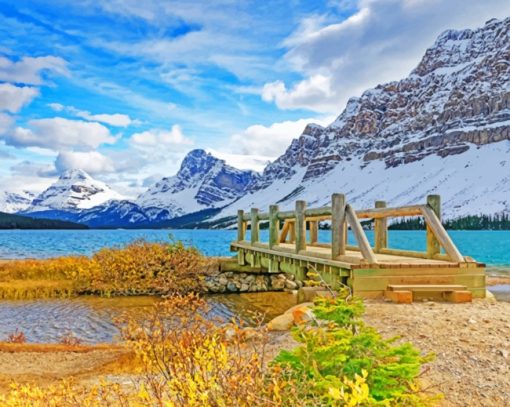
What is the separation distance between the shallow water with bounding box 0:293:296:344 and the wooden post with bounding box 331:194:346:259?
2.71 m

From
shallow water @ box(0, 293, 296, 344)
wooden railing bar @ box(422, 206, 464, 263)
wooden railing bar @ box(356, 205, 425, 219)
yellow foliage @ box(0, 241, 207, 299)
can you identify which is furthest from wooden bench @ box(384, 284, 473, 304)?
yellow foliage @ box(0, 241, 207, 299)

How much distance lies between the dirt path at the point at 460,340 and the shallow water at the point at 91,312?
525 centimetres

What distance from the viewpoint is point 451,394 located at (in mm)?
6324

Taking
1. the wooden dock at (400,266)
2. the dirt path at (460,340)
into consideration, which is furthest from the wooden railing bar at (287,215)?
the dirt path at (460,340)

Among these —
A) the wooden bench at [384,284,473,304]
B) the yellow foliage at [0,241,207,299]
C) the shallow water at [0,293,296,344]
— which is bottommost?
the shallow water at [0,293,296,344]

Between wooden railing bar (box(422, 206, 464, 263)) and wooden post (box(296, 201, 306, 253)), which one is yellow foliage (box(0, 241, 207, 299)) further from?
wooden railing bar (box(422, 206, 464, 263))

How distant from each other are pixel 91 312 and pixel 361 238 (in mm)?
12734


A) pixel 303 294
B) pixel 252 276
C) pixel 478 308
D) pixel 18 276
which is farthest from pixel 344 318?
pixel 18 276

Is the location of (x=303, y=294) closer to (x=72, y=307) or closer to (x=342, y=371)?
(x=342, y=371)

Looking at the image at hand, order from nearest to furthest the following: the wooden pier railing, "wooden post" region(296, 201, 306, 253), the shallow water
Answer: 1. the wooden pier railing
2. the shallow water
3. "wooden post" region(296, 201, 306, 253)

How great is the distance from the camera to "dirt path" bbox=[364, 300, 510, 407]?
251 inches

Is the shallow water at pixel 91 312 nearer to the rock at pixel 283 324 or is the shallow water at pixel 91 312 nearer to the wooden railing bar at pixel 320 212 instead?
the rock at pixel 283 324

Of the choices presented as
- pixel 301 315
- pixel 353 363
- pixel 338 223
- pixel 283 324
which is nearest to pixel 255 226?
pixel 338 223

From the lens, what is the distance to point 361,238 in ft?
39.3
